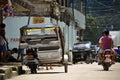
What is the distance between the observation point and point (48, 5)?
36.9 metres

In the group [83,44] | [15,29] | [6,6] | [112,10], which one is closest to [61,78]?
[6,6]

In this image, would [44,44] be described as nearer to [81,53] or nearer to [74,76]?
[74,76]

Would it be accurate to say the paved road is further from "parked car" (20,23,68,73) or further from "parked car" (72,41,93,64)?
"parked car" (72,41,93,64)

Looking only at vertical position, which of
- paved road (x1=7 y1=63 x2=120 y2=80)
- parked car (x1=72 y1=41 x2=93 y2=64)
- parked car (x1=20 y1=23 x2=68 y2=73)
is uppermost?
parked car (x1=20 y1=23 x2=68 y2=73)

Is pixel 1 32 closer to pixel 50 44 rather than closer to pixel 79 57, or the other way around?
pixel 50 44

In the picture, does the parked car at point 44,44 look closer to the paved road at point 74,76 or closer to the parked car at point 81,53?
the paved road at point 74,76

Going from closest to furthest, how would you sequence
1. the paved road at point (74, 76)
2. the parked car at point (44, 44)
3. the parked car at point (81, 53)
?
the paved road at point (74, 76), the parked car at point (44, 44), the parked car at point (81, 53)

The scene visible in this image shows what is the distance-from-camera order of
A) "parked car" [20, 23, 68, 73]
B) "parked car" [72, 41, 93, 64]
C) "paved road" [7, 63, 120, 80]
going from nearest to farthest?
"paved road" [7, 63, 120, 80] < "parked car" [20, 23, 68, 73] < "parked car" [72, 41, 93, 64]

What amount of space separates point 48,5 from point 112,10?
61582 mm

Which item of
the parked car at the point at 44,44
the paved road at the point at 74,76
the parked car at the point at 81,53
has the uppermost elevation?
the parked car at the point at 44,44

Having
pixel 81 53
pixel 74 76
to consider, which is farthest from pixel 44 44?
pixel 81 53

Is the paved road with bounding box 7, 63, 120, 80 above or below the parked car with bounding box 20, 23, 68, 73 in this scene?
below

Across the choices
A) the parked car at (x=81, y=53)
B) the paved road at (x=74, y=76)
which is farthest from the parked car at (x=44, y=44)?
the parked car at (x=81, y=53)

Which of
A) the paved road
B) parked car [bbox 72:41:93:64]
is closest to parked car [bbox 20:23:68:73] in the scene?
the paved road
